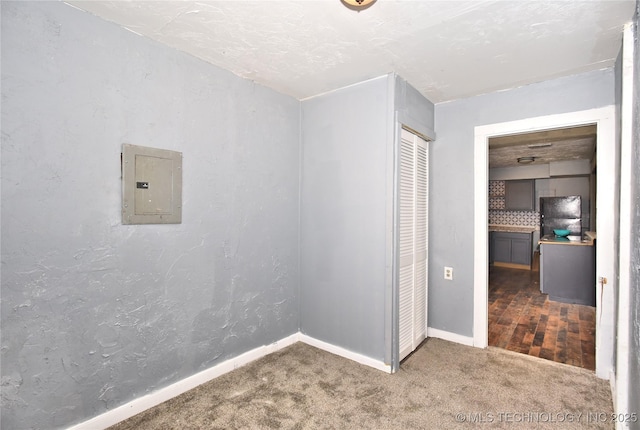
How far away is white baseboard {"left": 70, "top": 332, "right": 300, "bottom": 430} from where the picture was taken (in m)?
1.74

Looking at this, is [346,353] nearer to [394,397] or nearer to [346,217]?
[394,397]

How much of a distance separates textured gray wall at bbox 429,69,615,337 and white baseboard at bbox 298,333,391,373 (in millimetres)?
955

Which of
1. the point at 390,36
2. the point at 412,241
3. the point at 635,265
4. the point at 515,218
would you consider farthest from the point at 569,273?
the point at 390,36

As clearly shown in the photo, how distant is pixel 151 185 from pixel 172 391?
53.6 inches

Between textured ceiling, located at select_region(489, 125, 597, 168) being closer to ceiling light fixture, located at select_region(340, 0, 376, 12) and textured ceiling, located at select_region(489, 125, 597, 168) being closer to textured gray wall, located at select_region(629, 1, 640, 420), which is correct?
textured gray wall, located at select_region(629, 1, 640, 420)

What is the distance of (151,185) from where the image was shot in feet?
6.39

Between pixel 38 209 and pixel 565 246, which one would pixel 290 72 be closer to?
pixel 38 209

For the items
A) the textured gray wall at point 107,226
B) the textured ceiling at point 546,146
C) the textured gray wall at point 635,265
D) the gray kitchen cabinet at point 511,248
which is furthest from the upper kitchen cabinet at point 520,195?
the textured gray wall at point 107,226

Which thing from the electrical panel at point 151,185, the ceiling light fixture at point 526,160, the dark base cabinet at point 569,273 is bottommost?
the dark base cabinet at point 569,273

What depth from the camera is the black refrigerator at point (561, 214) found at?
6.66 metres

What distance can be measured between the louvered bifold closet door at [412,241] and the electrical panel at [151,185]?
170cm

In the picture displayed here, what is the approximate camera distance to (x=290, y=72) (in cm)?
238

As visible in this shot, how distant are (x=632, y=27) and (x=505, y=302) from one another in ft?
12.0

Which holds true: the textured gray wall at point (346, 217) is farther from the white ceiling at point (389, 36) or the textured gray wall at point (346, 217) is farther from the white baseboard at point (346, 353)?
the white ceiling at point (389, 36)
